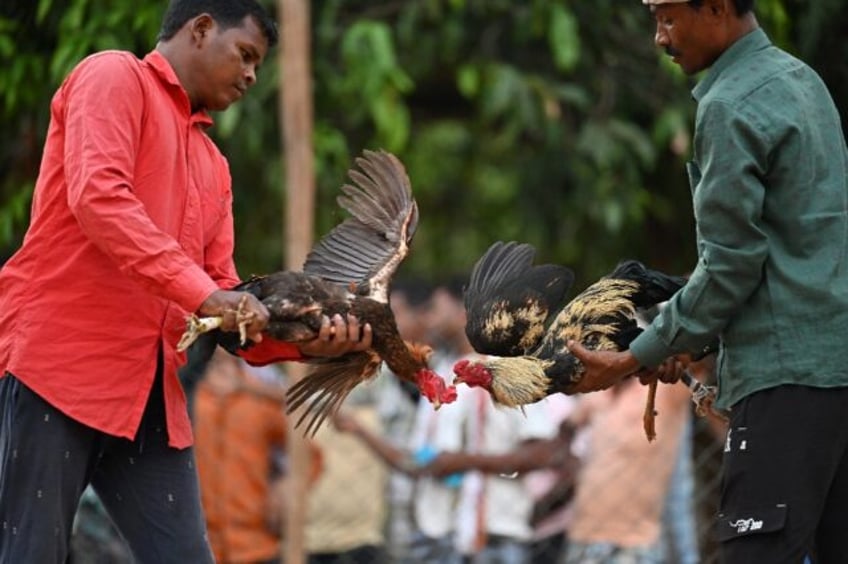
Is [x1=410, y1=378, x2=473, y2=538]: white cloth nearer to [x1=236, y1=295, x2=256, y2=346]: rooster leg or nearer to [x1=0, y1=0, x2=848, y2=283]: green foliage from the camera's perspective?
[x1=0, y1=0, x2=848, y2=283]: green foliage

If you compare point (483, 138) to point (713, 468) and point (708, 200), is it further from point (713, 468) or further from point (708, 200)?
point (708, 200)

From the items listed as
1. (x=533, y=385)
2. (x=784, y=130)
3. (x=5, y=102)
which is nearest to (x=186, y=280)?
(x=533, y=385)

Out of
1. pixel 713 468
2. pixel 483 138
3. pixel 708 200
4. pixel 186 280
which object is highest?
pixel 708 200

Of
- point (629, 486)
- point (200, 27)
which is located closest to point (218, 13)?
point (200, 27)

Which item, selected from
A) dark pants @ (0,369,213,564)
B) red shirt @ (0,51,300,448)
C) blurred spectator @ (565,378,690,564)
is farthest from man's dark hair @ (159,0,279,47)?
blurred spectator @ (565,378,690,564)

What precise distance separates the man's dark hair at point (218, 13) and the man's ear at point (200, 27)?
0.04ft

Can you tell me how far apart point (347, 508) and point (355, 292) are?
3835mm

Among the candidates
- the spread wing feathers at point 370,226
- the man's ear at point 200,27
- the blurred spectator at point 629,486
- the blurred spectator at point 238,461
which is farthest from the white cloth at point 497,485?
the man's ear at point 200,27

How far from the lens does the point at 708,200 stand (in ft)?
12.4

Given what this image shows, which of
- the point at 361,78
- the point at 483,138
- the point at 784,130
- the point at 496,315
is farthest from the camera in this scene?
the point at 483,138

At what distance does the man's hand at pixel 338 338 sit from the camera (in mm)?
4336

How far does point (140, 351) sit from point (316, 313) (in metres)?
0.52

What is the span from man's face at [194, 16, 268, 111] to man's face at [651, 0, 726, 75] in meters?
1.18

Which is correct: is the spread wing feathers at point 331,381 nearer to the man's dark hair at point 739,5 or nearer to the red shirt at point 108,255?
the red shirt at point 108,255
